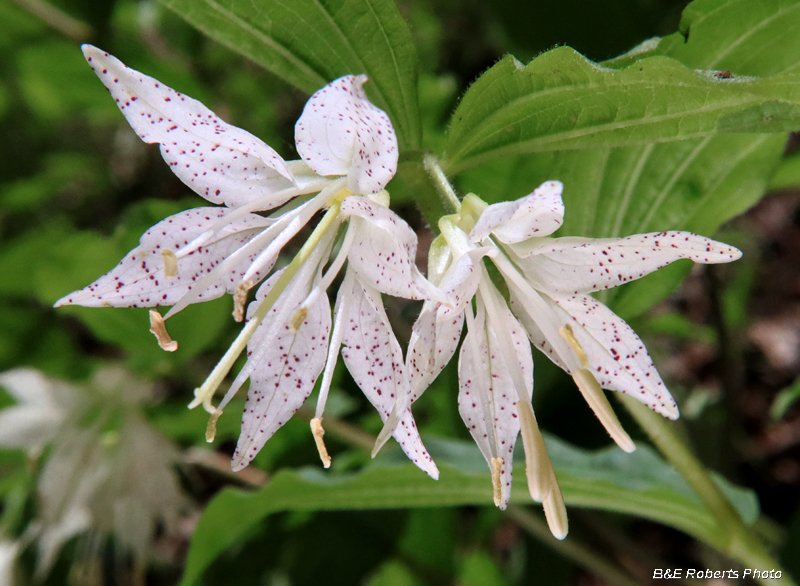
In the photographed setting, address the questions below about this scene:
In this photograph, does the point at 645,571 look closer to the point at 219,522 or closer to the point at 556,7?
the point at 219,522

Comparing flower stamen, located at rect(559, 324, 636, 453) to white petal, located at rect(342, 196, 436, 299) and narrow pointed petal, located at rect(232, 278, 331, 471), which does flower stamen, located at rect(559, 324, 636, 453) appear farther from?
narrow pointed petal, located at rect(232, 278, 331, 471)

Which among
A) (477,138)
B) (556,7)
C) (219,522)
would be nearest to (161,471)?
(219,522)

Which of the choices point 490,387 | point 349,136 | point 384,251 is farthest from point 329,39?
point 490,387

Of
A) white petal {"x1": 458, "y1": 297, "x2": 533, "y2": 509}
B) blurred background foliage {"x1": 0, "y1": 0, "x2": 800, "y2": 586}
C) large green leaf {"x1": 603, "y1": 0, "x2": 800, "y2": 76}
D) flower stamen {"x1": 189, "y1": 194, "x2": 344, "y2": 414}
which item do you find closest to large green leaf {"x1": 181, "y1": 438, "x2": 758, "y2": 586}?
blurred background foliage {"x1": 0, "y1": 0, "x2": 800, "y2": 586}

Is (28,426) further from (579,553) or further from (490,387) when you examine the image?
(579,553)

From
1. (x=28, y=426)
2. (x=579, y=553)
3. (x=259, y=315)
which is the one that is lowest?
(x=579, y=553)

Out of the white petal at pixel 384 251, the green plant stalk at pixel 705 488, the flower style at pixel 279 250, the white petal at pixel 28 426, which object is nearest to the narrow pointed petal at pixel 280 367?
the flower style at pixel 279 250
